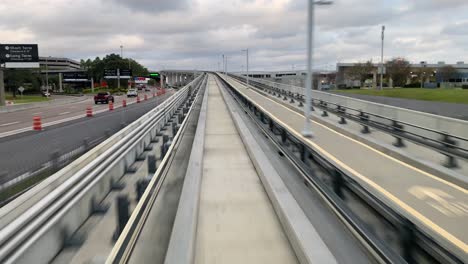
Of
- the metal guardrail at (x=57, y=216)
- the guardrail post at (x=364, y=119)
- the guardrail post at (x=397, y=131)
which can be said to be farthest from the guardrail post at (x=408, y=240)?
the guardrail post at (x=364, y=119)

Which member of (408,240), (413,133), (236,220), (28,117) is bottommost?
(28,117)

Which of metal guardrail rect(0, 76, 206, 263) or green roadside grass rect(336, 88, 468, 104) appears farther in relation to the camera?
green roadside grass rect(336, 88, 468, 104)

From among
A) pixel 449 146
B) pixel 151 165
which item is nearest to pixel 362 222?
pixel 151 165

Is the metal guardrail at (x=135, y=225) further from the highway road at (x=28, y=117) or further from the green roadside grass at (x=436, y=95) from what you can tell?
the green roadside grass at (x=436, y=95)

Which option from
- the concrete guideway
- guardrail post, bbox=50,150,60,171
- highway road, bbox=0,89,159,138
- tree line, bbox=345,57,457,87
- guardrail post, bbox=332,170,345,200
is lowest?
highway road, bbox=0,89,159,138

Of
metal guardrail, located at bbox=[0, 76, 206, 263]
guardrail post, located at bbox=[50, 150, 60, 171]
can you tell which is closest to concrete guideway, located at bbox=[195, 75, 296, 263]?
metal guardrail, located at bbox=[0, 76, 206, 263]

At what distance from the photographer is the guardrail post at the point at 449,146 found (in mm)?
11164

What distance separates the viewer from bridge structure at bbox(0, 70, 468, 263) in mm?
4703

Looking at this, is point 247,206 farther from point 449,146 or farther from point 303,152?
point 449,146

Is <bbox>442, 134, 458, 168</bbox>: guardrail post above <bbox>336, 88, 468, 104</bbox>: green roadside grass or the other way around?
the other way around

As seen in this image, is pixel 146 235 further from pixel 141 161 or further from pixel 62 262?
pixel 141 161

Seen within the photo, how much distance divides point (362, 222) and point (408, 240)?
114cm

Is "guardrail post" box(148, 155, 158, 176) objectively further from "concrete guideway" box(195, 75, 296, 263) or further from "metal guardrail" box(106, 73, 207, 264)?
"concrete guideway" box(195, 75, 296, 263)

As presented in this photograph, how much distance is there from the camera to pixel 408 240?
15.5 ft
